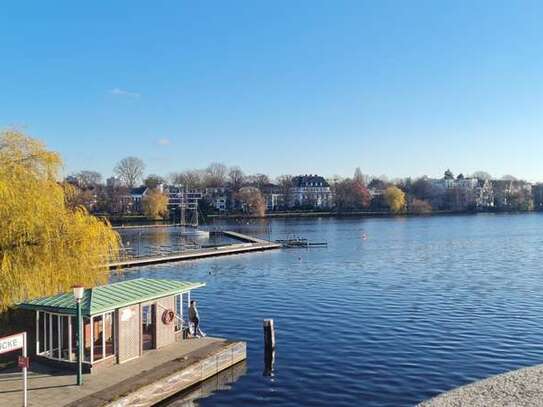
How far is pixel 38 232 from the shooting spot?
22.2m

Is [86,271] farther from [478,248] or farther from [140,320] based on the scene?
[478,248]

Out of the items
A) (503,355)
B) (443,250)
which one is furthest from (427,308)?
(443,250)

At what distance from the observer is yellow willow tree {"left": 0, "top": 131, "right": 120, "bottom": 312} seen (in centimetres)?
2141

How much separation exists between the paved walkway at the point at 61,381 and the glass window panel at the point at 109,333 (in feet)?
2.54

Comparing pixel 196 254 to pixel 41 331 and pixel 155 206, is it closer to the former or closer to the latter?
pixel 41 331

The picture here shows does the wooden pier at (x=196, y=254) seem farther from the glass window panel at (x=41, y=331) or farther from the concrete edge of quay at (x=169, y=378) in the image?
the glass window panel at (x=41, y=331)

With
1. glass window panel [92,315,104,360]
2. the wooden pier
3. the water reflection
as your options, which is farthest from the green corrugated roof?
the wooden pier

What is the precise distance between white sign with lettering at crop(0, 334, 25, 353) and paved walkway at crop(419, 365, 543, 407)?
43.0 feet

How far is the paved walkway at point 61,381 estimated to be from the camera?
1784 centimetres

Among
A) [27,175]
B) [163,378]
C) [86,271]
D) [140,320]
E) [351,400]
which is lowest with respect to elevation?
[351,400]

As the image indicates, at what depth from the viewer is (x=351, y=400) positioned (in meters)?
21.9

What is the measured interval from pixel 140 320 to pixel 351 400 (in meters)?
8.96

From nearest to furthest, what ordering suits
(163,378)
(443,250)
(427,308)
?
1. (163,378)
2. (427,308)
3. (443,250)

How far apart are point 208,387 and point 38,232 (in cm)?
927
